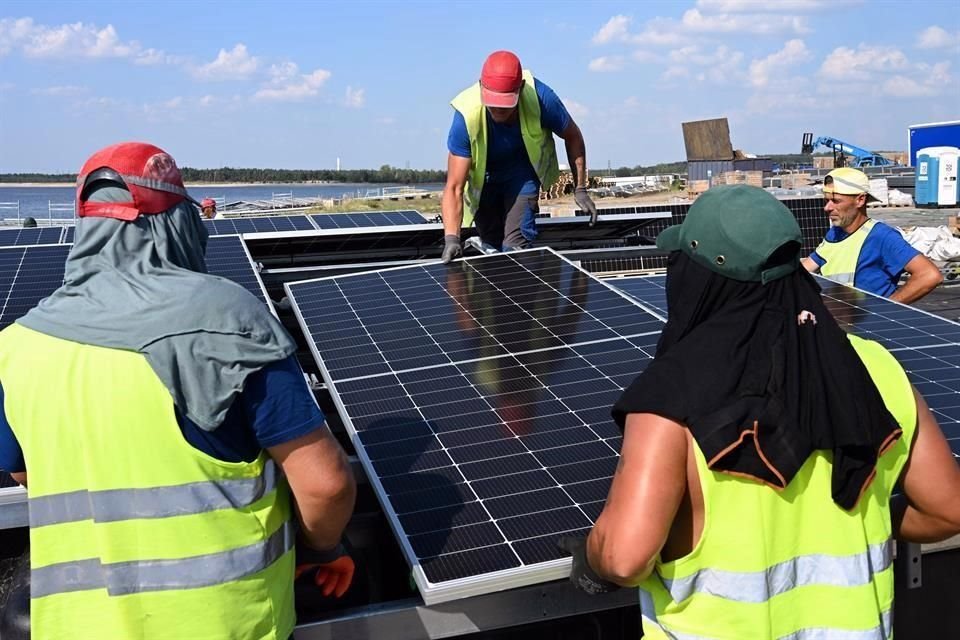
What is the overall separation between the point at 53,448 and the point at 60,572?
0.37 metres

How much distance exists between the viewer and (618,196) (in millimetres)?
58219

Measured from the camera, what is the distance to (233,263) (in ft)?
22.5

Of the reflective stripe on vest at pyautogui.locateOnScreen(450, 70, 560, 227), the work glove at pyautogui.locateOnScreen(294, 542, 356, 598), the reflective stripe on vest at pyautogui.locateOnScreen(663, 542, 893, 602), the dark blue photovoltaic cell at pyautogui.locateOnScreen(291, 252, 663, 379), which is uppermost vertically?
the reflective stripe on vest at pyautogui.locateOnScreen(450, 70, 560, 227)

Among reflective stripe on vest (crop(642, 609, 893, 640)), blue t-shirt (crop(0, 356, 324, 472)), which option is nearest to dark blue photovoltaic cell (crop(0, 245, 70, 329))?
blue t-shirt (crop(0, 356, 324, 472))

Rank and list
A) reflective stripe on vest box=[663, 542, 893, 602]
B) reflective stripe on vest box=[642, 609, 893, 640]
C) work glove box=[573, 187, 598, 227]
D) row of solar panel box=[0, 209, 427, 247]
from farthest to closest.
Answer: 1. row of solar panel box=[0, 209, 427, 247]
2. work glove box=[573, 187, 598, 227]
3. reflective stripe on vest box=[642, 609, 893, 640]
4. reflective stripe on vest box=[663, 542, 893, 602]

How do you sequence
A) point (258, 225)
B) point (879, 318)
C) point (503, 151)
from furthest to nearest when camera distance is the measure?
point (258, 225) → point (503, 151) → point (879, 318)

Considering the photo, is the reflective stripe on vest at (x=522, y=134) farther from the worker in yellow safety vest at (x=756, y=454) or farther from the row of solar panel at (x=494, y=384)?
the worker in yellow safety vest at (x=756, y=454)

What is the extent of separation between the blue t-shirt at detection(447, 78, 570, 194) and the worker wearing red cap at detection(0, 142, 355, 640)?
4053mm

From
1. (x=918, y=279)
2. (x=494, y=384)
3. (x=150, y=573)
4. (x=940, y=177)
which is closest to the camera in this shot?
(x=150, y=573)

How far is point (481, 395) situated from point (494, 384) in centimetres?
14

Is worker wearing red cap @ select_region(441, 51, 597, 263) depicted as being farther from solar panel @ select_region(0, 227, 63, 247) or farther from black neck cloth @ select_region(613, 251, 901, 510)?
solar panel @ select_region(0, 227, 63, 247)

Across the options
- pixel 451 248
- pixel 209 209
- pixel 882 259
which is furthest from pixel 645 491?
pixel 209 209

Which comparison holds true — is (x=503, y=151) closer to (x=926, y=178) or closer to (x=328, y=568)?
(x=328, y=568)

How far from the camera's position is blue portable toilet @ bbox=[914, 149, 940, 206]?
37.0 metres
